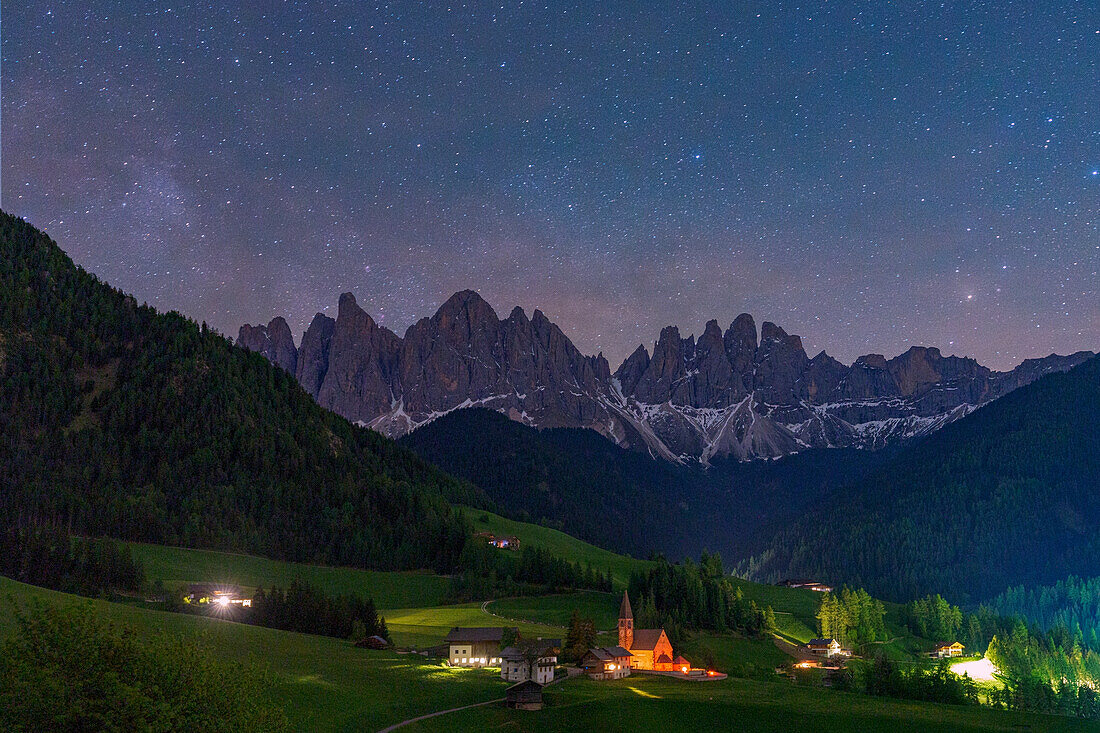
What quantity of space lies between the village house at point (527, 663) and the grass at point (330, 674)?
6.08 ft

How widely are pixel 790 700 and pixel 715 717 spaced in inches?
534

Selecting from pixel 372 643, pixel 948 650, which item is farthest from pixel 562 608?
pixel 948 650

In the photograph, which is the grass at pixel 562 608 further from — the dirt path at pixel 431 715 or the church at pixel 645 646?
the dirt path at pixel 431 715

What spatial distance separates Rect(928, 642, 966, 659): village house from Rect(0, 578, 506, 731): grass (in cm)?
10940

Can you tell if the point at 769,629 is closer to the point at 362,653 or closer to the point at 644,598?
the point at 644,598

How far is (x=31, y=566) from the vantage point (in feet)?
420

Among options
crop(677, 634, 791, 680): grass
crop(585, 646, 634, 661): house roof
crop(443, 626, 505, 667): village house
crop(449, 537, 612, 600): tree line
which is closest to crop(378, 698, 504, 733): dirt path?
crop(585, 646, 634, 661): house roof

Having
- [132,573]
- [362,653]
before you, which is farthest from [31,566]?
[362,653]

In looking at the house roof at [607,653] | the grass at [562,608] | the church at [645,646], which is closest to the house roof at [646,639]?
the church at [645,646]

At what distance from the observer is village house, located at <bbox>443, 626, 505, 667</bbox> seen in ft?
333

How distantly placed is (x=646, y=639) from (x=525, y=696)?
39266mm

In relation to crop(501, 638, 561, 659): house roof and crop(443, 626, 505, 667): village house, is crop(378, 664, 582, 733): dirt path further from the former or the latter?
crop(443, 626, 505, 667): village house

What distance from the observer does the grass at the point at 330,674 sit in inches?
2616

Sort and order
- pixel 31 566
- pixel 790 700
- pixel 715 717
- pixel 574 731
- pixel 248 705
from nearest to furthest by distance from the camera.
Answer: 1. pixel 248 705
2. pixel 574 731
3. pixel 715 717
4. pixel 790 700
5. pixel 31 566
